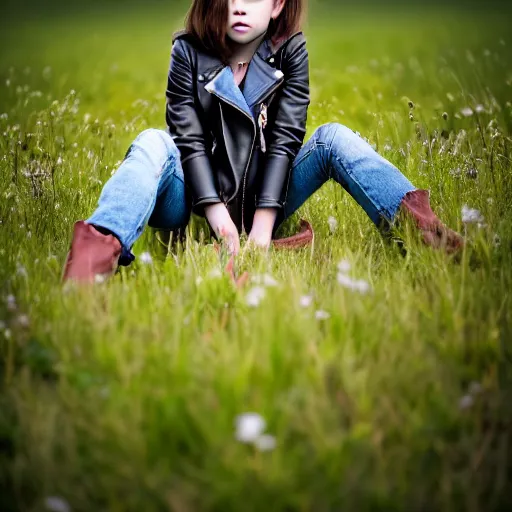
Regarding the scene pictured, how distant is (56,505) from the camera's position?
4.51 feet

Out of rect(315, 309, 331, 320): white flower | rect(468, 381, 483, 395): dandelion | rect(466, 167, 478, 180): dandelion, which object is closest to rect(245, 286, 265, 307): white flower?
rect(315, 309, 331, 320): white flower

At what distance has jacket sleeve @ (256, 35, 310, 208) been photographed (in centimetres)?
327

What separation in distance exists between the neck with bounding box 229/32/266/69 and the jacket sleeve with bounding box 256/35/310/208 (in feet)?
0.51

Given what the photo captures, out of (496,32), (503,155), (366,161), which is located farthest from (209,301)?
(496,32)

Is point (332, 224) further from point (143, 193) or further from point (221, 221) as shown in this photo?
point (143, 193)

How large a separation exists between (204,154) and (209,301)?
3.44 ft

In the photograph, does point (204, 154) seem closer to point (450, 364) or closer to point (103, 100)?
point (450, 364)

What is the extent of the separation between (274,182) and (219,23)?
761mm

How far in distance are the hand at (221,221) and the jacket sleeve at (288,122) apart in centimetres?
17

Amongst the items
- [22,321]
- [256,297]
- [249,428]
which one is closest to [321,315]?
[256,297]

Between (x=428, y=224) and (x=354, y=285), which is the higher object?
(x=428, y=224)

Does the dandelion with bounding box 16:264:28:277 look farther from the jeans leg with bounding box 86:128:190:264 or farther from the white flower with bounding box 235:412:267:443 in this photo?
the white flower with bounding box 235:412:267:443

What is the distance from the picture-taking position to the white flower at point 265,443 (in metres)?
1.43

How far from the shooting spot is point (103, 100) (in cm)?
746
